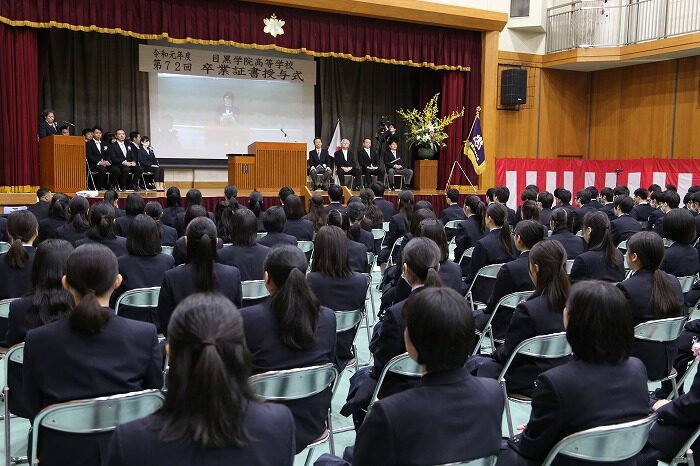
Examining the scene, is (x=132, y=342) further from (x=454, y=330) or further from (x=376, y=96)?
(x=376, y=96)

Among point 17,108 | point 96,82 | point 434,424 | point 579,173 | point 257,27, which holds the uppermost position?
point 257,27

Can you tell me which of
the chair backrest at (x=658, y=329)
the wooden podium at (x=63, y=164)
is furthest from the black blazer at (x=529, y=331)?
the wooden podium at (x=63, y=164)

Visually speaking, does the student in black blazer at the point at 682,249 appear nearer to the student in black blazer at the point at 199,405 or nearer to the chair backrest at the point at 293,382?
the chair backrest at the point at 293,382

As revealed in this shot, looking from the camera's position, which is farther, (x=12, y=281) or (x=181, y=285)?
(x=12, y=281)

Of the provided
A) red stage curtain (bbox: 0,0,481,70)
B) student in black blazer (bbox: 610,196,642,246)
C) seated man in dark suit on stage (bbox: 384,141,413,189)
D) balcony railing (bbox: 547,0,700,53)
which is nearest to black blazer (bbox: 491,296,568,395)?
student in black blazer (bbox: 610,196,642,246)

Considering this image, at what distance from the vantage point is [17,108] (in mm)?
9352

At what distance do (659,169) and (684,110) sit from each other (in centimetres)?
135

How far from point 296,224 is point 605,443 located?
421 centimetres

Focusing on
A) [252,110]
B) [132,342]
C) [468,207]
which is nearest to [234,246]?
[132,342]

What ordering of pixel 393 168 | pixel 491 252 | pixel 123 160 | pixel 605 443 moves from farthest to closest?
pixel 393 168
pixel 123 160
pixel 491 252
pixel 605 443

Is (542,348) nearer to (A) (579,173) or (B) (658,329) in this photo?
(B) (658,329)

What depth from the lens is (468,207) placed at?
6.13m

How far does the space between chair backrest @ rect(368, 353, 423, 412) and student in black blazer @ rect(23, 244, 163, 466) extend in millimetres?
914

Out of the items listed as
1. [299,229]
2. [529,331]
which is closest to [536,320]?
[529,331]
